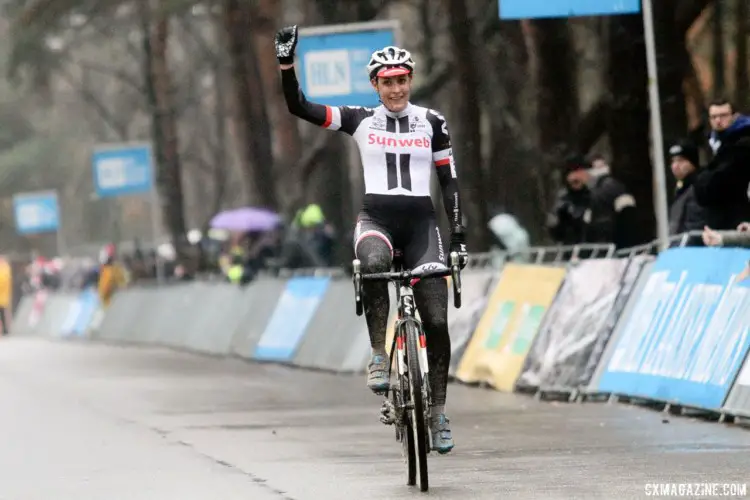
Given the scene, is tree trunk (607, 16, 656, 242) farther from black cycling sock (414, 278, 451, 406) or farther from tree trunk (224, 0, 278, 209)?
tree trunk (224, 0, 278, 209)

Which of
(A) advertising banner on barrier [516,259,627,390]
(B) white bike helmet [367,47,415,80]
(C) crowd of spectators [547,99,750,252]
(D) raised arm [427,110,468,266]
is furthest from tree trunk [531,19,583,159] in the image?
(B) white bike helmet [367,47,415,80]

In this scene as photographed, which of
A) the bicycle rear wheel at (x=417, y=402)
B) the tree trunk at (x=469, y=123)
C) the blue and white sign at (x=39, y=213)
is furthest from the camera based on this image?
the blue and white sign at (x=39, y=213)

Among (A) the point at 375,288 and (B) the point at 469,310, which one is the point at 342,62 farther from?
(A) the point at 375,288

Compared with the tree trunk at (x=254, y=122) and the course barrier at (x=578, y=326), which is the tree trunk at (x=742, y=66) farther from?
the course barrier at (x=578, y=326)

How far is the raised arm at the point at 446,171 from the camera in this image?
444 inches

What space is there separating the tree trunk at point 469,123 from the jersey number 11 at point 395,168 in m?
23.6

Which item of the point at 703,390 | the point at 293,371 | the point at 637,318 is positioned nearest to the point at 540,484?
the point at 703,390

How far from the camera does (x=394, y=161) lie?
1123 centimetres

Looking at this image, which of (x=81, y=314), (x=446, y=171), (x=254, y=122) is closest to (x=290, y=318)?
(x=446, y=171)

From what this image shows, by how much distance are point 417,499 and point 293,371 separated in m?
14.5

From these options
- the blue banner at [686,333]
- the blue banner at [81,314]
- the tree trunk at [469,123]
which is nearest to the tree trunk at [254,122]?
the blue banner at [81,314]

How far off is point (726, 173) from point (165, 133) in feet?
126

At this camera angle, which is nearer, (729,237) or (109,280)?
(729,237)

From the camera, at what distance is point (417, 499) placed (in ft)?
33.5
